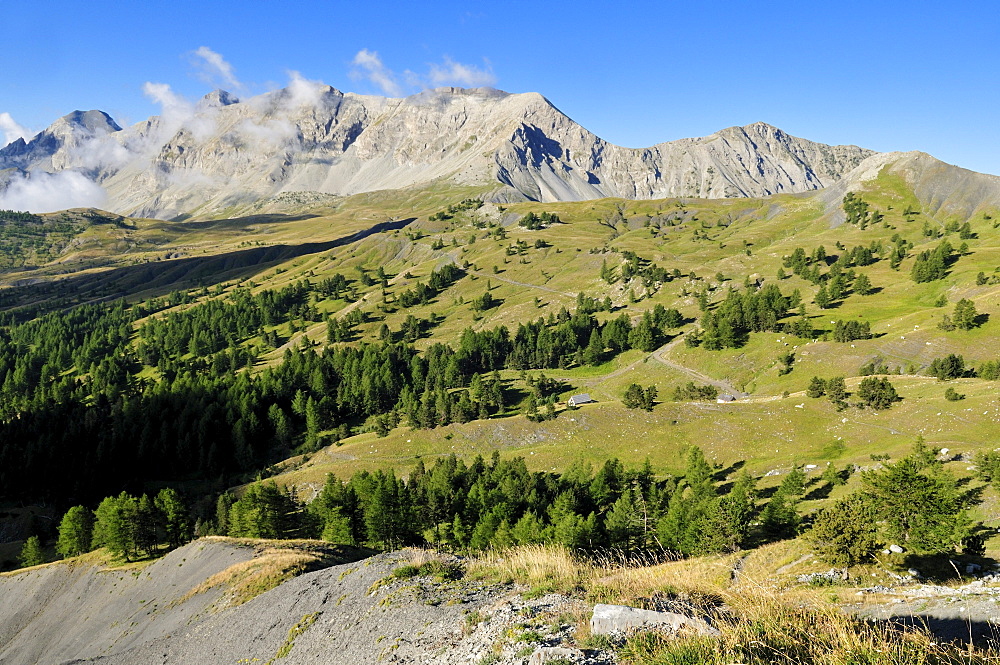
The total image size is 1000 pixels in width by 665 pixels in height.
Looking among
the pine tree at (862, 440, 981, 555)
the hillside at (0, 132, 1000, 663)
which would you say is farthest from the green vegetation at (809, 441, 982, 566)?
the hillside at (0, 132, 1000, 663)

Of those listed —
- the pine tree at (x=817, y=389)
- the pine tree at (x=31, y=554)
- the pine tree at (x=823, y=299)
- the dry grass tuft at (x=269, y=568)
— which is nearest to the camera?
the dry grass tuft at (x=269, y=568)

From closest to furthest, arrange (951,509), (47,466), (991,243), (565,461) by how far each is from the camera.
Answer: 1. (951,509)
2. (565,461)
3. (47,466)
4. (991,243)

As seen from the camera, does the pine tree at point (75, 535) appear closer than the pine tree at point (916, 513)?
No

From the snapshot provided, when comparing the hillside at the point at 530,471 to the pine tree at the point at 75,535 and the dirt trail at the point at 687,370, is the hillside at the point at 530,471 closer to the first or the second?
the dirt trail at the point at 687,370

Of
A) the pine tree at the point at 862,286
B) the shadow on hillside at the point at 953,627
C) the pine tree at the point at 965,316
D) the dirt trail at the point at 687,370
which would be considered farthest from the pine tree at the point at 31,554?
the pine tree at the point at 862,286

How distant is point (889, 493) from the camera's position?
107 ft

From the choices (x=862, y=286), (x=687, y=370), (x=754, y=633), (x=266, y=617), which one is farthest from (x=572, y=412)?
(x=862, y=286)

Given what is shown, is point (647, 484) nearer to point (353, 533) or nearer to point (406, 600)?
point (353, 533)

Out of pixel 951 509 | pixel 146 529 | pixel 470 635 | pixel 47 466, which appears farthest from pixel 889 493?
pixel 47 466

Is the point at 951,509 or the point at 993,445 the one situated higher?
the point at 951,509

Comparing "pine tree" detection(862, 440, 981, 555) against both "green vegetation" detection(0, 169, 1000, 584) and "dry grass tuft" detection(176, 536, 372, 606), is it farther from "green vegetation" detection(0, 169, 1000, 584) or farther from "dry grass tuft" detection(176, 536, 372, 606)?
"dry grass tuft" detection(176, 536, 372, 606)

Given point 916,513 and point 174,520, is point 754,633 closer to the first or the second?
point 916,513

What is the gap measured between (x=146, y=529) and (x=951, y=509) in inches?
3658

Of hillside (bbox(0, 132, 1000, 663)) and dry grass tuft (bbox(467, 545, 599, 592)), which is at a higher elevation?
dry grass tuft (bbox(467, 545, 599, 592))
